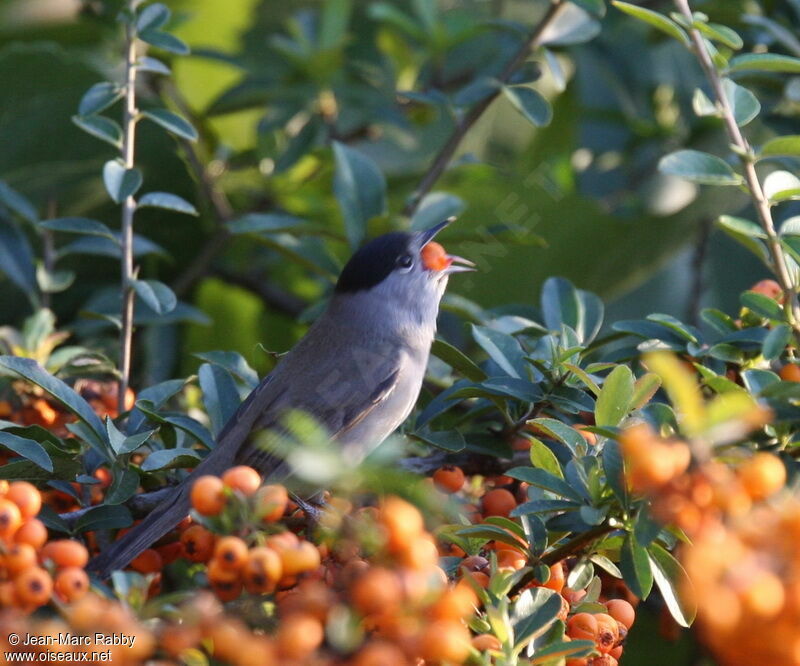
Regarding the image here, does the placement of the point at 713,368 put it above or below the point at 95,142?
above

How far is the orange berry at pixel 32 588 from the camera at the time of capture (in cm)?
143

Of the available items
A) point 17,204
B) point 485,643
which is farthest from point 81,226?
point 485,643

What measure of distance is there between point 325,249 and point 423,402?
24.7 inches

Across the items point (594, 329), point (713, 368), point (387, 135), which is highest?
point (713, 368)

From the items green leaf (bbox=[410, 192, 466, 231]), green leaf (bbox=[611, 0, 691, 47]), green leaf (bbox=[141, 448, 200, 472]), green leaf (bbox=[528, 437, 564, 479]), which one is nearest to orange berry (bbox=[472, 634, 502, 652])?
green leaf (bbox=[528, 437, 564, 479])

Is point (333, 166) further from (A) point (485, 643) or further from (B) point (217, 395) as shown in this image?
(A) point (485, 643)

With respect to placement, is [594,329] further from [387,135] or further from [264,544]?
[387,135]

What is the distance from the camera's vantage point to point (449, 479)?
2.17 m

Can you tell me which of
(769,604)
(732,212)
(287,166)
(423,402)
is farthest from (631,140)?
(769,604)

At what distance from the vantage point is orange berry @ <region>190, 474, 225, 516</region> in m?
1.48

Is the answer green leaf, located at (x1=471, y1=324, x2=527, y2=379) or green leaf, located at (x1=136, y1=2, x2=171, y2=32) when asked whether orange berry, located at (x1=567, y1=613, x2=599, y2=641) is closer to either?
green leaf, located at (x1=471, y1=324, x2=527, y2=379)

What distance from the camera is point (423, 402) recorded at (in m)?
2.66

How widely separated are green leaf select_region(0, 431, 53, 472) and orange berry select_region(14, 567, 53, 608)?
54 cm

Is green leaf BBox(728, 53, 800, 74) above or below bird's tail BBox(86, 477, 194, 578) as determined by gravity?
above
